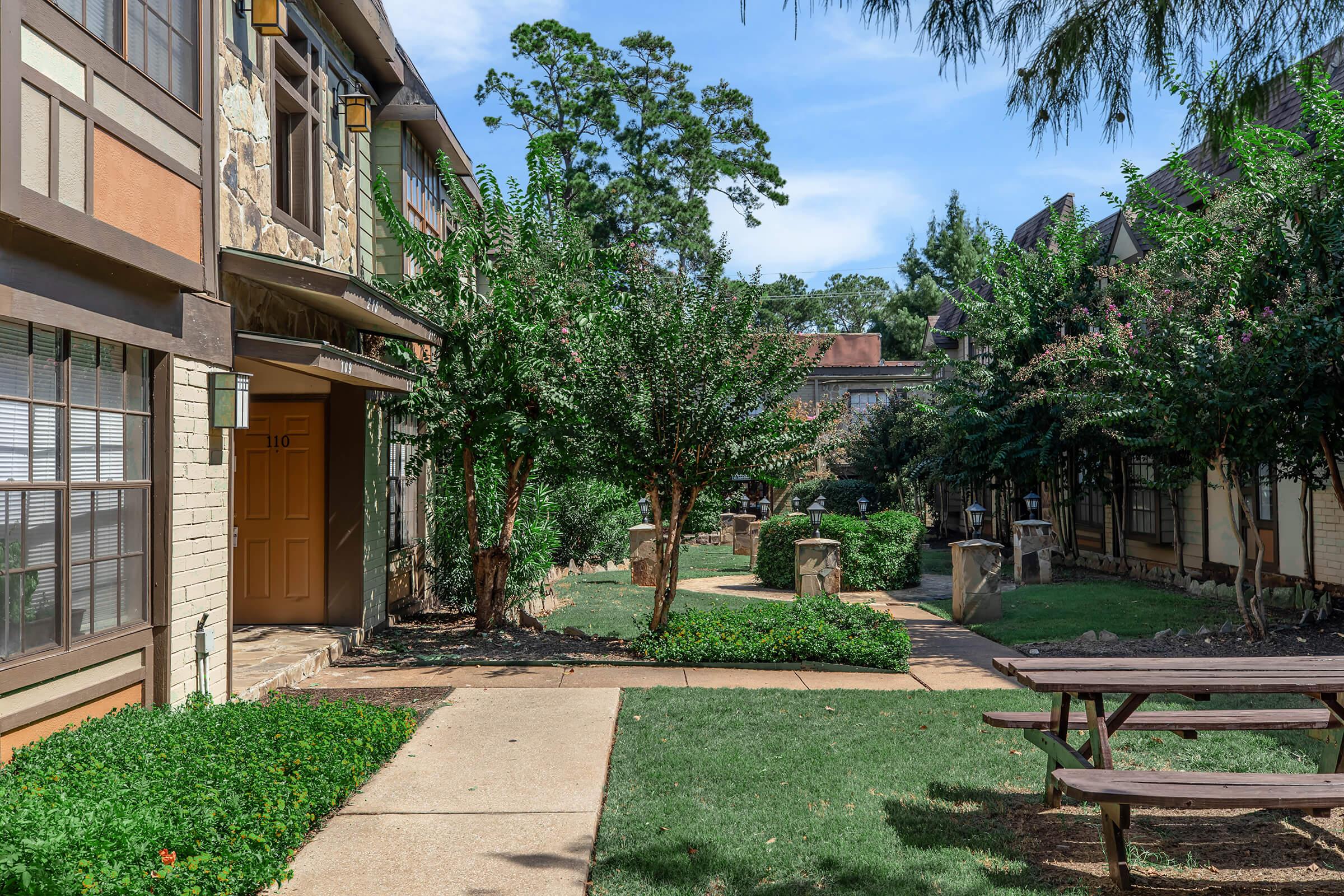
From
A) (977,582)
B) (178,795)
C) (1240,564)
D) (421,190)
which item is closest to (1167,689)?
(178,795)

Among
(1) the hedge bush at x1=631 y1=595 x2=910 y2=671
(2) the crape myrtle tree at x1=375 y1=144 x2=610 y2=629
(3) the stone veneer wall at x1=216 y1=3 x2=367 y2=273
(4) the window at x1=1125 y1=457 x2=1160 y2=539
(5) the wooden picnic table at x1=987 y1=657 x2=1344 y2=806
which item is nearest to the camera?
(5) the wooden picnic table at x1=987 y1=657 x2=1344 y2=806

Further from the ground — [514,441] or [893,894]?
[514,441]

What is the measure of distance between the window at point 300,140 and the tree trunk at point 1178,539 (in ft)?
40.7

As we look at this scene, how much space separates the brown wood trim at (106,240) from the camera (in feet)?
14.7

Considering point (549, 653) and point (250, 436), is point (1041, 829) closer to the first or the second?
point (549, 653)

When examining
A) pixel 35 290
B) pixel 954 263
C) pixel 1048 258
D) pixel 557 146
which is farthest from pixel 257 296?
pixel 954 263

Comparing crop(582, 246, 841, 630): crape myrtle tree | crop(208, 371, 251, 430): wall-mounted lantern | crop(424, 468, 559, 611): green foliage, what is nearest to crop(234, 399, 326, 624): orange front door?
crop(424, 468, 559, 611): green foliage

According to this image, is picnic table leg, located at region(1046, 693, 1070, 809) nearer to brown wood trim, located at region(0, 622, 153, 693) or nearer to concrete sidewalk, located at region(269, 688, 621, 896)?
concrete sidewalk, located at region(269, 688, 621, 896)

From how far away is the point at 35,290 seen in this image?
4.60m

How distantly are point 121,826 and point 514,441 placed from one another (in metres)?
6.35

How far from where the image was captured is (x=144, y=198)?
5516 millimetres

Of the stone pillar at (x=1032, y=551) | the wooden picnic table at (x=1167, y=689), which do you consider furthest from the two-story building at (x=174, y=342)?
the stone pillar at (x=1032, y=551)

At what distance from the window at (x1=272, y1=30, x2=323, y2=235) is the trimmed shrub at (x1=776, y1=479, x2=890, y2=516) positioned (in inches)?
658

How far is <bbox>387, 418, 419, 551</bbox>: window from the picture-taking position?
1083 cm
